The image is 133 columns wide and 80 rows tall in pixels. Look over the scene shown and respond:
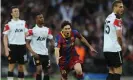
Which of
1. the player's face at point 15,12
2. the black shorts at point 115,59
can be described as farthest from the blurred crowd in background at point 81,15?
the black shorts at point 115,59

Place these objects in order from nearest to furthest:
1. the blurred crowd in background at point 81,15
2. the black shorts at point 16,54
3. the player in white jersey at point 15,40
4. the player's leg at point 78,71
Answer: the player's leg at point 78,71, the player in white jersey at point 15,40, the black shorts at point 16,54, the blurred crowd in background at point 81,15

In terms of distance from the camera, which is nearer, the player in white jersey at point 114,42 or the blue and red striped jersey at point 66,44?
the player in white jersey at point 114,42

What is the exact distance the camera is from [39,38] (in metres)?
17.0

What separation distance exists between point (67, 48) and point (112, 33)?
1.22 meters

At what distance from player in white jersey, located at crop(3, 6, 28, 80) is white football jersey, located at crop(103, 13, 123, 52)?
323 centimetres

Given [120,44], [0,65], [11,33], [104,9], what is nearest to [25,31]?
[11,33]

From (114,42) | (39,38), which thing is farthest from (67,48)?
(39,38)

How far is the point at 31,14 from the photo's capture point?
27000 millimetres

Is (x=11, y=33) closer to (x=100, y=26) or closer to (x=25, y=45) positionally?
(x=25, y=45)

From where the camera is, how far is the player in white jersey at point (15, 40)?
17203mm

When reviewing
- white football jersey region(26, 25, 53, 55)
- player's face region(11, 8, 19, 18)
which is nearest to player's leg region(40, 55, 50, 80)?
white football jersey region(26, 25, 53, 55)

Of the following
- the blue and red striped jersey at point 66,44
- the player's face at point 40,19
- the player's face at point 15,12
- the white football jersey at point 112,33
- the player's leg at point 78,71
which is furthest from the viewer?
the player's face at point 15,12

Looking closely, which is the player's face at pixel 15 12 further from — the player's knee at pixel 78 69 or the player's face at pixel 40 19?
the player's knee at pixel 78 69

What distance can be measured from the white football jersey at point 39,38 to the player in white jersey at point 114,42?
2488 mm
